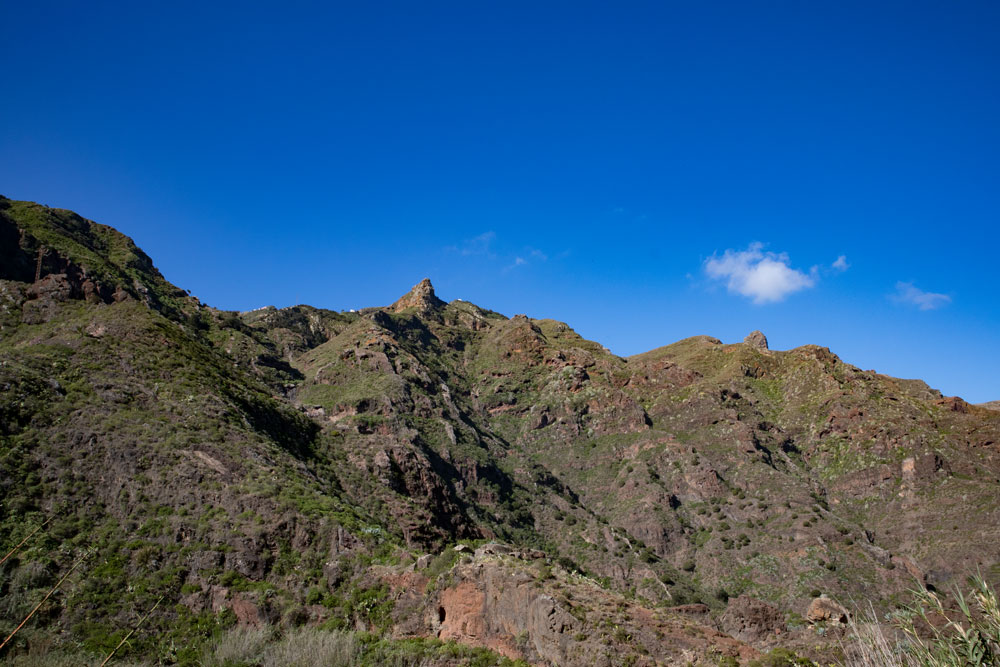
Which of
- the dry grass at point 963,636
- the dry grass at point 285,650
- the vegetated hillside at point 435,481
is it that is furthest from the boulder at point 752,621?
the dry grass at point 963,636

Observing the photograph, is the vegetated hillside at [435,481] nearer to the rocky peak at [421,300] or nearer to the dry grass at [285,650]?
the dry grass at [285,650]

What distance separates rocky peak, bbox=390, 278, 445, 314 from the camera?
595 feet

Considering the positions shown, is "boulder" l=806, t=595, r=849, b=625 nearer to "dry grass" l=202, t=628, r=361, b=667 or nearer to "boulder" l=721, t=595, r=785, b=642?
"boulder" l=721, t=595, r=785, b=642

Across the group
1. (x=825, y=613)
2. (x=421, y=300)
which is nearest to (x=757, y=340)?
(x=421, y=300)

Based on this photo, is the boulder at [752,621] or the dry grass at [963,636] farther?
the boulder at [752,621]

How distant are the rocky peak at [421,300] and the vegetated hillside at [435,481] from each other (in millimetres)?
26423

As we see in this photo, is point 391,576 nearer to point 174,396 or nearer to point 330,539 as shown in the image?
point 330,539

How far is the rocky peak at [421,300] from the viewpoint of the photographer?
A: 181250 millimetres

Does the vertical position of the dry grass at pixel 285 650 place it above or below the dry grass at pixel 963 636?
below

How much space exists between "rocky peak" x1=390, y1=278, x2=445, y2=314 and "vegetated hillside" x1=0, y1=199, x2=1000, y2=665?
1040 inches

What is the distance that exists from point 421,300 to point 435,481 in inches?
4583

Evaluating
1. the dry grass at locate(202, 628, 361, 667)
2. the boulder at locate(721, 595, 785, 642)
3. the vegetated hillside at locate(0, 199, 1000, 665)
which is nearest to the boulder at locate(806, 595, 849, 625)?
the vegetated hillside at locate(0, 199, 1000, 665)

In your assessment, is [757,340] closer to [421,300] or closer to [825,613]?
[421,300]

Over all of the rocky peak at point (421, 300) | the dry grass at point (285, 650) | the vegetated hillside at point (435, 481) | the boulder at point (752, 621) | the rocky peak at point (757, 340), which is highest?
the rocky peak at point (421, 300)
